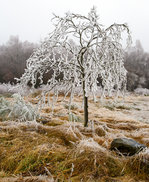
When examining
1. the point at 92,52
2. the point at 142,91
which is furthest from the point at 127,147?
the point at 142,91

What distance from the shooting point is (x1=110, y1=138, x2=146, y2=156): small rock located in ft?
6.66

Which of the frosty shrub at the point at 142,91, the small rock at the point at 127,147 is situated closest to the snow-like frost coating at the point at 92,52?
the small rock at the point at 127,147

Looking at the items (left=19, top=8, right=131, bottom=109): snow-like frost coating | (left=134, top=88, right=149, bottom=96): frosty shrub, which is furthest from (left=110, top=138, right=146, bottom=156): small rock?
(left=134, top=88, right=149, bottom=96): frosty shrub

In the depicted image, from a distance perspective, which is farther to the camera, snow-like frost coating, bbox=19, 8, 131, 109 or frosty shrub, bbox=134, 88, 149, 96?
frosty shrub, bbox=134, 88, 149, 96

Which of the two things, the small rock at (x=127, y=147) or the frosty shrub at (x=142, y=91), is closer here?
the small rock at (x=127, y=147)

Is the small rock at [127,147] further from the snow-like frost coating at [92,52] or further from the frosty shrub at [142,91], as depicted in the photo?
the frosty shrub at [142,91]

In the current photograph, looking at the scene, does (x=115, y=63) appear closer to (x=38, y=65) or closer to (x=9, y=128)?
(x=38, y=65)

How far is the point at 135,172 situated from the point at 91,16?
2.36 metres

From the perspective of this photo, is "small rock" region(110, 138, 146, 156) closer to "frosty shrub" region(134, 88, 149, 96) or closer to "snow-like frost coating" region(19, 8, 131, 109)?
"snow-like frost coating" region(19, 8, 131, 109)

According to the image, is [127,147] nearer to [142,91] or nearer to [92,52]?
[92,52]

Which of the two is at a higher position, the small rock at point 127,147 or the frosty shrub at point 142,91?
the frosty shrub at point 142,91

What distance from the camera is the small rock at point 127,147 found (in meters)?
2.03

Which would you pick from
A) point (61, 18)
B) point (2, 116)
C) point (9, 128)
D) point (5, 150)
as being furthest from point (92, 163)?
point (2, 116)

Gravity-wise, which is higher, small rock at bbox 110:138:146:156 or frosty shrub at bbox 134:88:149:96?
frosty shrub at bbox 134:88:149:96
